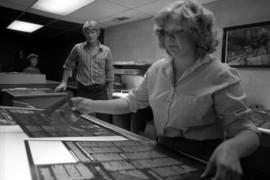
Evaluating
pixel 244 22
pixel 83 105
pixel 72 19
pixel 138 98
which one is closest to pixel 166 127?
pixel 138 98

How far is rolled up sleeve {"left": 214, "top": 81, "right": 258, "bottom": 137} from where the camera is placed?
2.78 feet

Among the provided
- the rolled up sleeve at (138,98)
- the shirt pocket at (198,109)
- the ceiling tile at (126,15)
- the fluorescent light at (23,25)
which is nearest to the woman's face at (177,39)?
the shirt pocket at (198,109)

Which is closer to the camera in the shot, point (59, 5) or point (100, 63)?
point (100, 63)

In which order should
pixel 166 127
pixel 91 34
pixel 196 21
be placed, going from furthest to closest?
pixel 91 34 < pixel 166 127 < pixel 196 21

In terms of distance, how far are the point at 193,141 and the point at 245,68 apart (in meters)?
2.19

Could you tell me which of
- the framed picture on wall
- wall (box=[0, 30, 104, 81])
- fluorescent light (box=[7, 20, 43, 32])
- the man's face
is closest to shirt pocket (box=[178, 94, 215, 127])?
the framed picture on wall

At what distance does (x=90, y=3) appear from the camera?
367cm

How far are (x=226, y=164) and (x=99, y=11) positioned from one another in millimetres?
3941

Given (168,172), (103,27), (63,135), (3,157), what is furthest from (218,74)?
(103,27)

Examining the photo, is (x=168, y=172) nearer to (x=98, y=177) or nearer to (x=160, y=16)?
(x=98, y=177)

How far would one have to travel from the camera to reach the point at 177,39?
3.12ft

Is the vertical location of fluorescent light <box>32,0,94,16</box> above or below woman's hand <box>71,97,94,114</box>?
above

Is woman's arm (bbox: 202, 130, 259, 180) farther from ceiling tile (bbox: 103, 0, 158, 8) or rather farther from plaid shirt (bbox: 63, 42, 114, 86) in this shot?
ceiling tile (bbox: 103, 0, 158, 8)

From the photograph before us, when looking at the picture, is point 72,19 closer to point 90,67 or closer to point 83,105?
point 90,67
